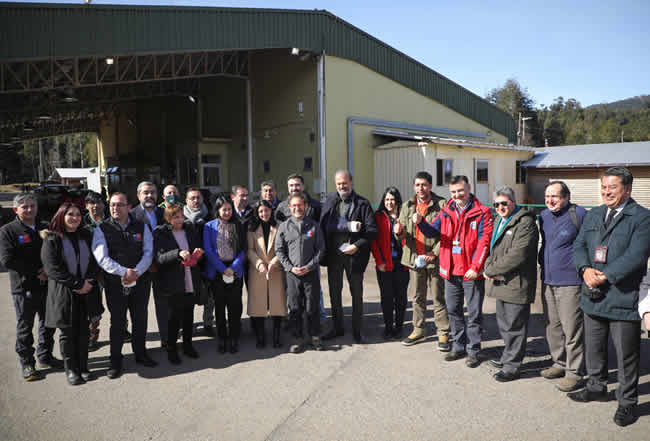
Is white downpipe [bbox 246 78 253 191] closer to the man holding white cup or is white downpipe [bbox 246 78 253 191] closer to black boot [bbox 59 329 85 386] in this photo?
the man holding white cup

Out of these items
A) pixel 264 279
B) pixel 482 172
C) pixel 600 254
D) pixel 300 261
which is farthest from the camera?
pixel 482 172

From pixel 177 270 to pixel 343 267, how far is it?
2.05 meters

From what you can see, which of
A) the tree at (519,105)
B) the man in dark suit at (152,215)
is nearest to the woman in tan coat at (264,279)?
the man in dark suit at (152,215)

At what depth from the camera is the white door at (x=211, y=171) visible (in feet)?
66.7

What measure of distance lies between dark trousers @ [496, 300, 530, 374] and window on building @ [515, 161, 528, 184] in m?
18.9

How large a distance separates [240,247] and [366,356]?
6.63 feet

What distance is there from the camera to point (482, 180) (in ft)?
59.7

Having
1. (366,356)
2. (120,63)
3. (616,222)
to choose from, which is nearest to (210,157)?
(120,63)

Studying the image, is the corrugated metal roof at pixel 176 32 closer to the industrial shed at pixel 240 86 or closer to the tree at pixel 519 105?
the industrial shed at pixel 240 86

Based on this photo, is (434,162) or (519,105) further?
(519,105)

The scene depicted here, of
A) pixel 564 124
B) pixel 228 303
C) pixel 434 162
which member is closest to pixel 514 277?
pixel 228 303

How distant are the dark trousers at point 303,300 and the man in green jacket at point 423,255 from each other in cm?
115

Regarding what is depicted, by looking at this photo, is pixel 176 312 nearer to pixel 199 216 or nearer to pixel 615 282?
pixel 199 216

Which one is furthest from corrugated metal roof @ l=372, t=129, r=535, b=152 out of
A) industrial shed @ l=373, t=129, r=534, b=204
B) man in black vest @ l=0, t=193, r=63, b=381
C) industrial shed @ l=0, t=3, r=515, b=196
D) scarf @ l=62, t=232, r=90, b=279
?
man in black vest @ l=0, t=193, r=63, b=381
